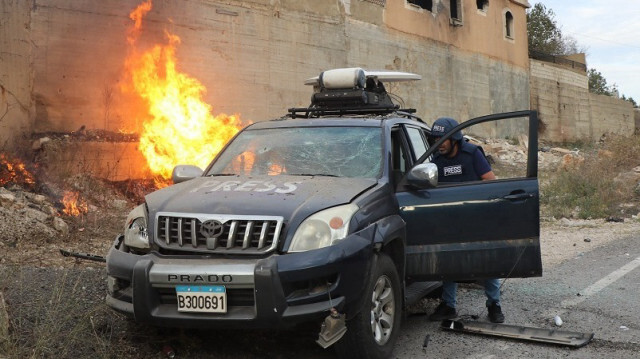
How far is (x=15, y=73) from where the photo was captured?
36.9 feet

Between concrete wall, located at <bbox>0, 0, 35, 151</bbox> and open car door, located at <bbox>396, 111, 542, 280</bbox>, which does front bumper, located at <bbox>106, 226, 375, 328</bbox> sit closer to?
open car door, located at <bbox>396, 111, 542, 280</bbox>

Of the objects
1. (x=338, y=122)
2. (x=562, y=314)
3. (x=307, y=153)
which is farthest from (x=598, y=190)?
Result: (x=307, y=153)

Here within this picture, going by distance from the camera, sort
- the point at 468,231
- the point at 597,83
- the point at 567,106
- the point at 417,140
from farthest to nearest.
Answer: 1. the point at 597,83
2. the point at 567,106
3. the point at 417,140
4. the point at 468,231

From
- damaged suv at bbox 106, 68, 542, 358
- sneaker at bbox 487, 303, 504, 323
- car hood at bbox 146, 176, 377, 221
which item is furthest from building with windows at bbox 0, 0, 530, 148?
sneaker at bbox 487, 303, 504, 323

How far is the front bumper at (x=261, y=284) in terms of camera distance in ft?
11.2

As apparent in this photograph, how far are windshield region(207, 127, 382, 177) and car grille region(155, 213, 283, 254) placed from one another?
3.47 ft

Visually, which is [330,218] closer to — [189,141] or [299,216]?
[299,216]

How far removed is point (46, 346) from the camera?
388 cm

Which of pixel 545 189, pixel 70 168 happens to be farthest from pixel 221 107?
pixel 545 189

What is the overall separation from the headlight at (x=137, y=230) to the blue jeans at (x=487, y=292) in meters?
2.82

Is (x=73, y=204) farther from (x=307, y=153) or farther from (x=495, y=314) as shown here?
(x=495, y=314)

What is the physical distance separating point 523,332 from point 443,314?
2.56 ft

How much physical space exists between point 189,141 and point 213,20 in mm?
3311

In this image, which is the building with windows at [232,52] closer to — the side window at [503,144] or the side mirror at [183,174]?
the side window at [503,144]
